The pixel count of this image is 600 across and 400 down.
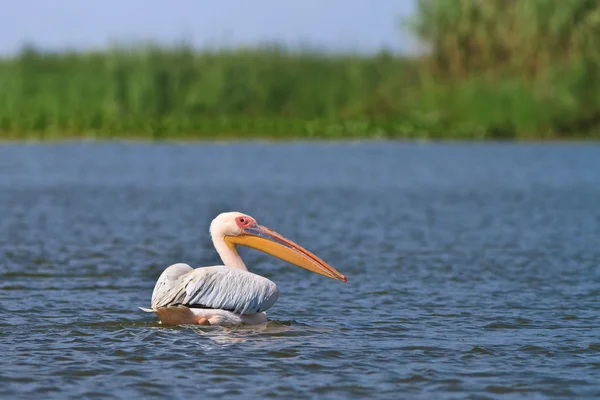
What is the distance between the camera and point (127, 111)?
148 feet

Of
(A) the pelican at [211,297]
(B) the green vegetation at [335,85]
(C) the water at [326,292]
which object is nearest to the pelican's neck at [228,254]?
(A) the pelican at [211,297]

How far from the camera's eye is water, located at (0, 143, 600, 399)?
25.9ft

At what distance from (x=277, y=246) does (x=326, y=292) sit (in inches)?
64.1

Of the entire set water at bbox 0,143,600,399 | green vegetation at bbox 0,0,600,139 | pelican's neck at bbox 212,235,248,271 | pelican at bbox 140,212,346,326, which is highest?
green vegetation at bbox 0,0,600,139

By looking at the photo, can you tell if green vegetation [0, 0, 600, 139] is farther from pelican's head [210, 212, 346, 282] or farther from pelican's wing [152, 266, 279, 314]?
pelican's wing [152, 266, 279, 314]

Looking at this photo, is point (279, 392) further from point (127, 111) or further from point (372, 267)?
point (127, 111)

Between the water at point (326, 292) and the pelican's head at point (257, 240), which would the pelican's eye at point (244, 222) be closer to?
the pelican's head at point (257, 240)

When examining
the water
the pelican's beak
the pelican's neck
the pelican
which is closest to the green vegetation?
the water

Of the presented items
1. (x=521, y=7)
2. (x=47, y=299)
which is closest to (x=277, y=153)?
(x=521, y=7)

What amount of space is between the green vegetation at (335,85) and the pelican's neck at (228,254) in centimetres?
3263

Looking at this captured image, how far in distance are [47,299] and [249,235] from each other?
189cm

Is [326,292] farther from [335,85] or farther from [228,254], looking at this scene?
[335,85]

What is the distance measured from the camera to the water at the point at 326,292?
311 inches

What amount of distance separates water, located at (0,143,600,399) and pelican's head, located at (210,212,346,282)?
42cm
